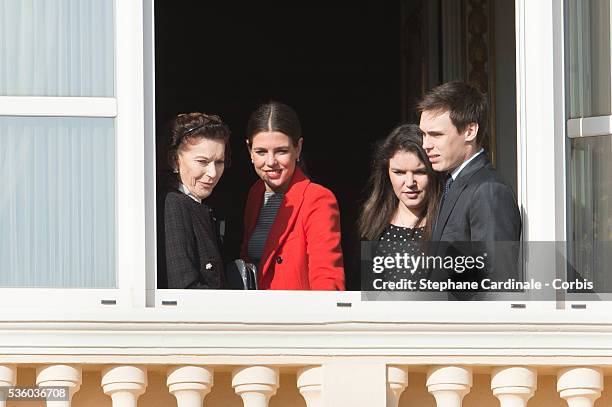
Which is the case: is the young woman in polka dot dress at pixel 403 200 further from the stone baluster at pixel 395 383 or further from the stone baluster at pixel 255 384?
the stone baluster at pixel 255 384

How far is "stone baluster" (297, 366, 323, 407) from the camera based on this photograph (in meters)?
7.68

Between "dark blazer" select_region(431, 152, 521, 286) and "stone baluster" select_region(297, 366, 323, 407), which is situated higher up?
"dark blazer" select_region(431, 152, 521, 286)

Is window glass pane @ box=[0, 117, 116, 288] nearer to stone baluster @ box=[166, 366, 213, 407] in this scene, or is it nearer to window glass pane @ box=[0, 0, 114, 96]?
window glass pane @ box=[0, 0, 114, 96]

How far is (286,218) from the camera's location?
841cm

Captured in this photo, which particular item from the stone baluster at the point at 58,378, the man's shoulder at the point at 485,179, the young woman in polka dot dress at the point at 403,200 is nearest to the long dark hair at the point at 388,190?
the young woman in polka dot dress at the point at 403,200

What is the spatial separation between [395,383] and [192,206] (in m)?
1.17

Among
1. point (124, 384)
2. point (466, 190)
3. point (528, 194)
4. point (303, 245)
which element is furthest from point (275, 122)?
point (124, 384)

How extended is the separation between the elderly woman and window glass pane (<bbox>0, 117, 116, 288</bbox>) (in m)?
0.29

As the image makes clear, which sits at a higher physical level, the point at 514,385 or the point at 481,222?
the point at 481,222

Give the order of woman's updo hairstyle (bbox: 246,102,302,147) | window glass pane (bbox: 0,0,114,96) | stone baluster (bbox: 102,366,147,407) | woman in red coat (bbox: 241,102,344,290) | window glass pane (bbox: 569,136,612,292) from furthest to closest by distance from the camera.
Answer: woman's updo hairstyle (bbox: 246,102,302,147) → woman in red coat (bbox: 241,102,344,290) → window glass pane (bbox: 569,136,612,292) → window glass pane (bbox: 0,0,114,96) → stone baluster (bbox: 102,366,147,407)

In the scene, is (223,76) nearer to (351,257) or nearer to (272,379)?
(351,257)

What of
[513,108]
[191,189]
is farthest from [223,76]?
[191,189]

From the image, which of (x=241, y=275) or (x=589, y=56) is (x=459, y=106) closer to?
(x=589, y=56)

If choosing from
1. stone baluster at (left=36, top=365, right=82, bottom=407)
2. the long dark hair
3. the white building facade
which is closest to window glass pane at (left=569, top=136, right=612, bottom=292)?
the white building facade
